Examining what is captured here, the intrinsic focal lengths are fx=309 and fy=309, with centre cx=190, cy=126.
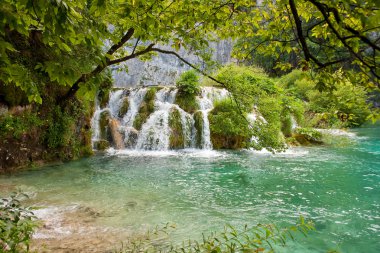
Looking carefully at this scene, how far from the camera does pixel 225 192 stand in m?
7.68

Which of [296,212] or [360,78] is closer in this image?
[360,78]

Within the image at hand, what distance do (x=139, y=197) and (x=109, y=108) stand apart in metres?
9.92

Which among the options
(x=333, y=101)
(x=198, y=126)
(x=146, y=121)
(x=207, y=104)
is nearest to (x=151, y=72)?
(x=207, y=104)

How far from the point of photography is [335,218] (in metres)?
5.94

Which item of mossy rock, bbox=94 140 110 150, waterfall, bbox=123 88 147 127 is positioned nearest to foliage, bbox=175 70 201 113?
waterfall, bbox=123 88 147 127

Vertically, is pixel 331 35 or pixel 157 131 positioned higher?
pixel 331 35

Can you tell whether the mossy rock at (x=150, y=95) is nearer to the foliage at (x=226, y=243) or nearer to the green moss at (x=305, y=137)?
the green moss at (x=305, y=137)

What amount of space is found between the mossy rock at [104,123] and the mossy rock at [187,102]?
145 inches

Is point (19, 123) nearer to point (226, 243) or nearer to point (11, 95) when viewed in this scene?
point (11, 95)

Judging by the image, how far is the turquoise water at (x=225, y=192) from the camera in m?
5.48

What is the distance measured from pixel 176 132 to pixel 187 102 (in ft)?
7.42

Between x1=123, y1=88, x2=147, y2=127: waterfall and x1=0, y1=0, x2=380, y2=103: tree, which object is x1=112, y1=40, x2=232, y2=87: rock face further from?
x1=0, y1=0, x2=380, y2=103: tree

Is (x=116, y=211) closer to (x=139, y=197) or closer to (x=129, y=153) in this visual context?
(x=139, y=197)

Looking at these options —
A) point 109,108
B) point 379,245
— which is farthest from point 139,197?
point 109,108
